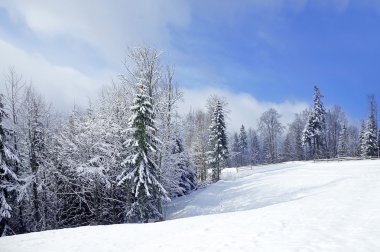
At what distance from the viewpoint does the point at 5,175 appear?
25516 mm

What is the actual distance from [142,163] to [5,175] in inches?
409

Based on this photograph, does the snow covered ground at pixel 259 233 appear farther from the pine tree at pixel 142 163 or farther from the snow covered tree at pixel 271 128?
the snow covered tree at pixel 271 128

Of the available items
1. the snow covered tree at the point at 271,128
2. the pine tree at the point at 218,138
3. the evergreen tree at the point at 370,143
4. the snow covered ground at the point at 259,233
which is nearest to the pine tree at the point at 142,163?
the snow covered ground at the point at 259,233

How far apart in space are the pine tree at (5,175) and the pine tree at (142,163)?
807 cm

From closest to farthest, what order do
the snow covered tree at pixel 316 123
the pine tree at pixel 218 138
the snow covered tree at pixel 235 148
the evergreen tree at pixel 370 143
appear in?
the pine tree at pixel 218 138 → the evergreen tree at pixel 370 143 → the snow covered tree at pixel 316 123 → the snow covered tree at pixel 235 148

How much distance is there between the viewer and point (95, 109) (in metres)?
33.2

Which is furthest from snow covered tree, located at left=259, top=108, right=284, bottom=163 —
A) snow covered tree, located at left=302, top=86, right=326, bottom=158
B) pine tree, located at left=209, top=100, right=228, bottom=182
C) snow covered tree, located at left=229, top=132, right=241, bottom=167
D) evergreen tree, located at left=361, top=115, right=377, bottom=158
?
pine tree, located at left=209, top=100, right=228, bottom=182

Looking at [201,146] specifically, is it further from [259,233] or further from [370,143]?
[259,233]

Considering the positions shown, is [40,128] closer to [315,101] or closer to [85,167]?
[85,167]

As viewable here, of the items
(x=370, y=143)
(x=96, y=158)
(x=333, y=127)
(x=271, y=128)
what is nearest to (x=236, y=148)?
(x=271, y=128)

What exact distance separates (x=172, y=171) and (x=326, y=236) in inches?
881

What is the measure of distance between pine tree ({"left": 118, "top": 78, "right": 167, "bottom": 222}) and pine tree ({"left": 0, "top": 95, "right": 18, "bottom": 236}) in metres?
8.07

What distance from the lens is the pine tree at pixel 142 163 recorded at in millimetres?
25547

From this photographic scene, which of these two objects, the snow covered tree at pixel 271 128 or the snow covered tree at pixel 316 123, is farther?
the snow covered tree at pixel 271 128
